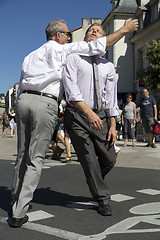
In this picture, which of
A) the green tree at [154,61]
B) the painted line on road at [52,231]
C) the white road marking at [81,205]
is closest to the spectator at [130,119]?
the white road marking at [81,205]

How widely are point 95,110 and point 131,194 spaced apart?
Result: 1.62 m

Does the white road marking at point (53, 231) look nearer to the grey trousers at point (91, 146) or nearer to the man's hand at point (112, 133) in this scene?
the grey trousers at point (91, 146)

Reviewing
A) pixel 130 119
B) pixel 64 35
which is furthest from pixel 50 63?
pixel 130 119

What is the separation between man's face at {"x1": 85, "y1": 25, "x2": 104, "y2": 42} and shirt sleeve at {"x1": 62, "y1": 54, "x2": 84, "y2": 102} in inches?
15.3

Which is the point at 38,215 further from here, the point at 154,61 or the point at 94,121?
the point at 154,61

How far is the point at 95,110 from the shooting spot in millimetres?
3504

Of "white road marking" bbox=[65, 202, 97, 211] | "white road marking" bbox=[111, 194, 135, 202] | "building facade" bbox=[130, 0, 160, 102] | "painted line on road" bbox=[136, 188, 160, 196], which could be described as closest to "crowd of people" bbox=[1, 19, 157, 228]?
"white road marking" bbox=[65, 202, 97, 211]

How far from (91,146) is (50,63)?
90 centimetres

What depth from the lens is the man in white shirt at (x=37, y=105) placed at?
128 inches

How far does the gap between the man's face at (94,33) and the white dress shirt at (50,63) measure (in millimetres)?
261

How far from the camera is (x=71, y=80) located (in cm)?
335

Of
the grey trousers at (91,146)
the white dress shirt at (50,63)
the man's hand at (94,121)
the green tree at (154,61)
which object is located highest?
the green tree at (154,61)

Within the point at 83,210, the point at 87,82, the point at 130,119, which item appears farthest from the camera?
the point at 130,119

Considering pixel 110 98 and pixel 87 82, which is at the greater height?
pixel 87 82
